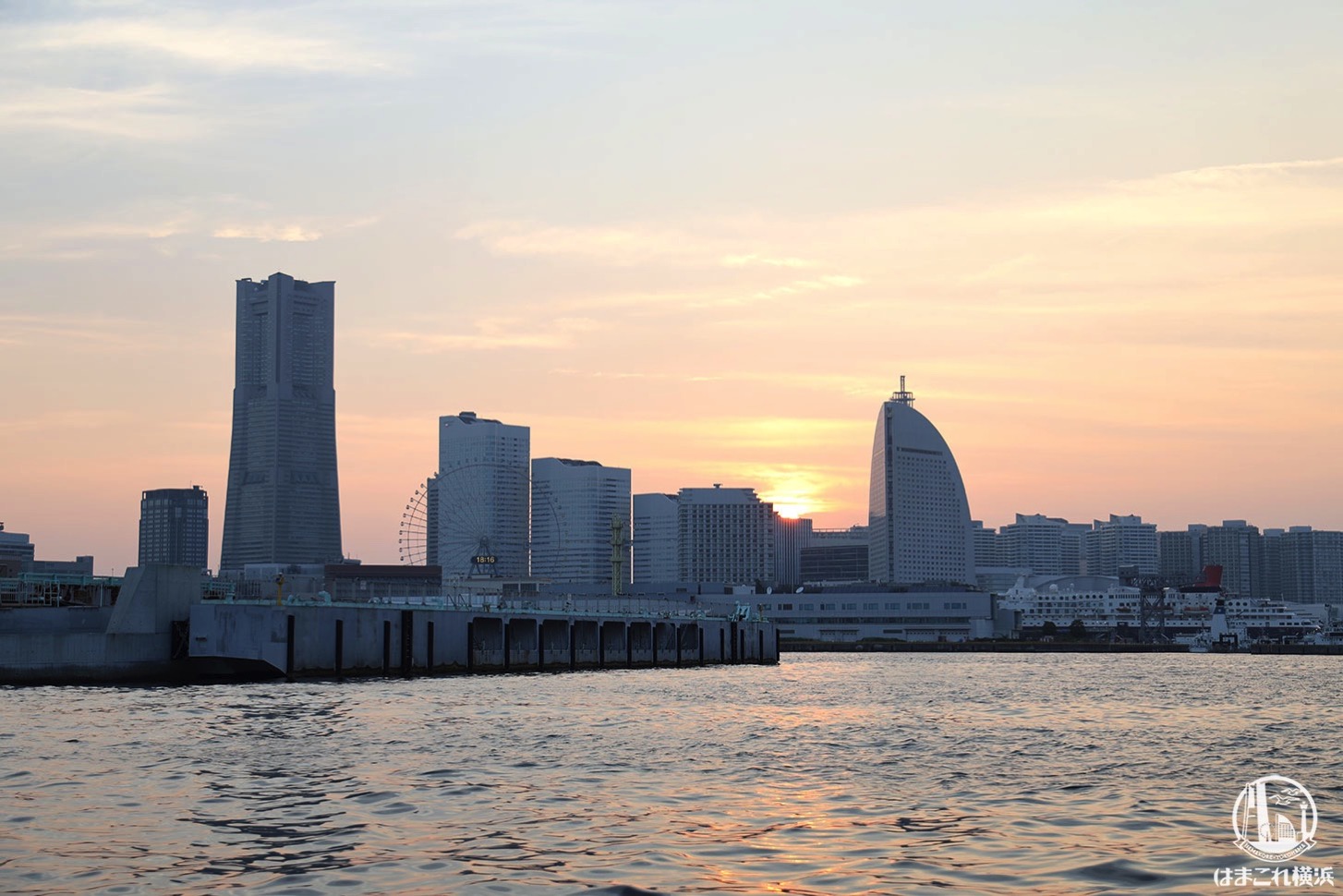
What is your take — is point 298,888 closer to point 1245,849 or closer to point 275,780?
point 275,780

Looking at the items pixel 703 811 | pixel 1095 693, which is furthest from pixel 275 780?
pixel 1095 693

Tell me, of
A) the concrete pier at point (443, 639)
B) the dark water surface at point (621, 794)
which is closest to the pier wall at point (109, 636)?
the concrete pier at point (443, 639)

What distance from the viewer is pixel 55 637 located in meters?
81.8

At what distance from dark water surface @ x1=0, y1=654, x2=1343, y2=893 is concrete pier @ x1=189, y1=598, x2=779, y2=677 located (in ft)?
47.1

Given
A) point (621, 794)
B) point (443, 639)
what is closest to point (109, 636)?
point (443, 639)

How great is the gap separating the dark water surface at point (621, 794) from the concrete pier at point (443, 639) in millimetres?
14363

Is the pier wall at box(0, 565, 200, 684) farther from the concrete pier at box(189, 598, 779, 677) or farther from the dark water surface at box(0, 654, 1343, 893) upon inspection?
the dark water surface at box(0, 654, 1343, 893)

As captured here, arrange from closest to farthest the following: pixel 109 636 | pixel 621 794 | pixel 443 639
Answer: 1. pixel 621 794
2. pixel 109 636
3. pixel 443 639

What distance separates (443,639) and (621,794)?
237 ft

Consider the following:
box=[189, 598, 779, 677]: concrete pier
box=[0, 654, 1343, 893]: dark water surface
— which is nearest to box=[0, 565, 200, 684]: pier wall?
box=[189, 598, 779, 677]: concrete pier

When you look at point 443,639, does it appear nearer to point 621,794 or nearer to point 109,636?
point 109,636

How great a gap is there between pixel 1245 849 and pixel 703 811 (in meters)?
11.9

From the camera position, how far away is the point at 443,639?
10725 centimetres

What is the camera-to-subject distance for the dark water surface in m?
26.2
